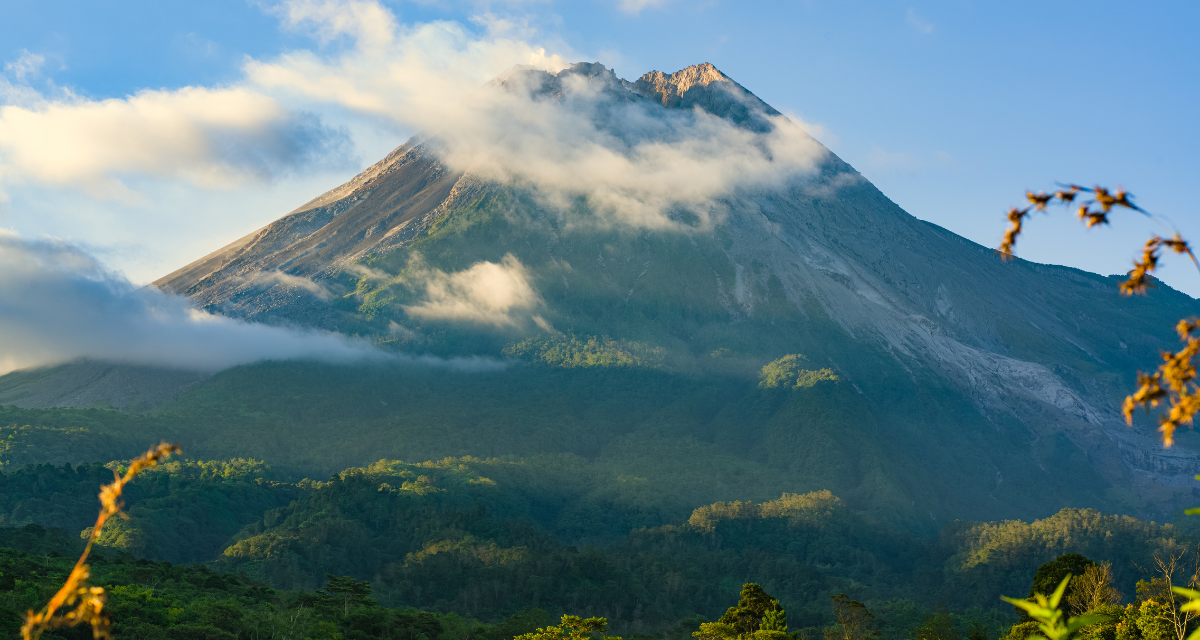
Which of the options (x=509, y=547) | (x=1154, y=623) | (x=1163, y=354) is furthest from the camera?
(x=509, y=547)

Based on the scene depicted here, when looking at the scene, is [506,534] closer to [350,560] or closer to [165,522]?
[350,560]

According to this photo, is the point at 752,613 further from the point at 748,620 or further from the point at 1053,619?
the point at 1053,619

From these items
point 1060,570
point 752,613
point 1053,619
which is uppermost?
point 1053,619

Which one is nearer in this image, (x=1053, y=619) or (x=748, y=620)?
(x=1053, y=619)

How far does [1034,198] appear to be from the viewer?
21.5 ft

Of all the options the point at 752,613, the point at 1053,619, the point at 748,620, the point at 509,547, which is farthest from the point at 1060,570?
the point at 509,547

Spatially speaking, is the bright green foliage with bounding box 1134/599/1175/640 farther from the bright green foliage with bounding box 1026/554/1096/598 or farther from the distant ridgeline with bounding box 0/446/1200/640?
the distant ridgeline with bounding box 0/446/1200/640

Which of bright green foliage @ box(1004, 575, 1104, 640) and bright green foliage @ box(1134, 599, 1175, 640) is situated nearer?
bright green foliage @ box(1004, 575, 1104, 640)

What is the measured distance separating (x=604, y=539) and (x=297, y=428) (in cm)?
7511

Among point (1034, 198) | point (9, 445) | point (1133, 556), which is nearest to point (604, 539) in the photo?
point (1133, 556)

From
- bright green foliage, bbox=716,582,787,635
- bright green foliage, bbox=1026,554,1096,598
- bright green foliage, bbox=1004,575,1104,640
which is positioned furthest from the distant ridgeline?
bright green foliage, bbox=1004,575,1104,640

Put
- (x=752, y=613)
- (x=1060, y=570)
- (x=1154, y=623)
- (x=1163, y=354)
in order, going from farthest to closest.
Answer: (x=1060, y=570), (x=752, y=613), (x=1154, y=623), (x=1163, y=354)

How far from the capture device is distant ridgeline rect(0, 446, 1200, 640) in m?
89.4

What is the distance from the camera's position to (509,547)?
120812mm
